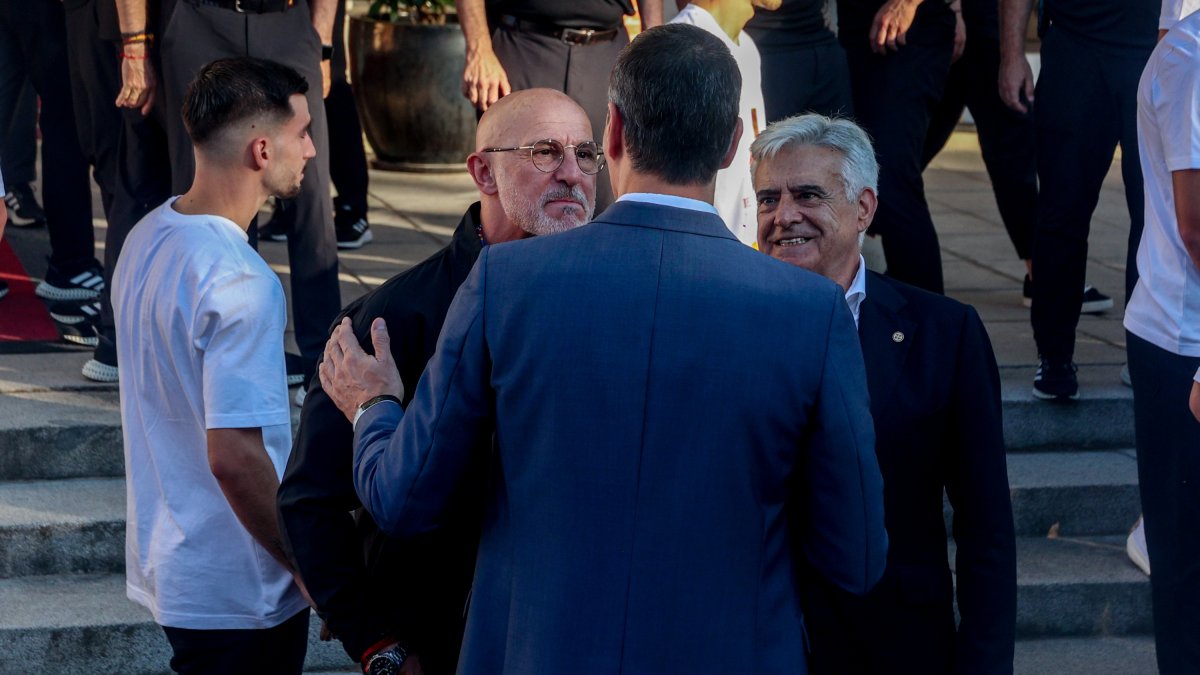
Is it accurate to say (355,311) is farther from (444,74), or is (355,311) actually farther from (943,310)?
(444,74)

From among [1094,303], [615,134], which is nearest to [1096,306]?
[1094,303]

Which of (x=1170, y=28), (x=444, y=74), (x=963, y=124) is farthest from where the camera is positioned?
(x=963, y=124)

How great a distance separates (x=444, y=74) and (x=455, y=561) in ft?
23.4

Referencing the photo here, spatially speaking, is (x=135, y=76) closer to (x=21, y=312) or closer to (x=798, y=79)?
(x=21, y=312)

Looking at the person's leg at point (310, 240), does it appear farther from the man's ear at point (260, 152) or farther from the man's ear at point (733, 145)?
the man's ear at point (733, 145)

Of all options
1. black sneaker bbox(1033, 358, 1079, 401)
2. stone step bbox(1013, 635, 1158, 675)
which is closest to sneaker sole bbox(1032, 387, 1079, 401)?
black sneaker bbox(1033, 358, 1079, 401)

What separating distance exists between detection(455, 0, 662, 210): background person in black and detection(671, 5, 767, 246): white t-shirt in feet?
2.23

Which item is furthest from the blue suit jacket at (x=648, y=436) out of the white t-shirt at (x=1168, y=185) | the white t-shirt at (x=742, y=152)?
the white t-shirt at (x=742, y=152)

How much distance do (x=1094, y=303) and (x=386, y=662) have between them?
4964mm

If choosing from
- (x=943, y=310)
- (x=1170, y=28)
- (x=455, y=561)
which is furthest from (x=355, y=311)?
(x=1170, y=28)

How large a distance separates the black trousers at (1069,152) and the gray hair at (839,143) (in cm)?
240

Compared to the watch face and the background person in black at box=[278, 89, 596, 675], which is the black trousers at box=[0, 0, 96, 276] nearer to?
the background person in black at box=[278, 89, 596, 675]

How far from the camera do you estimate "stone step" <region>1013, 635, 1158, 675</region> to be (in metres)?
4.86

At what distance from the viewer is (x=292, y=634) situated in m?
3.21
